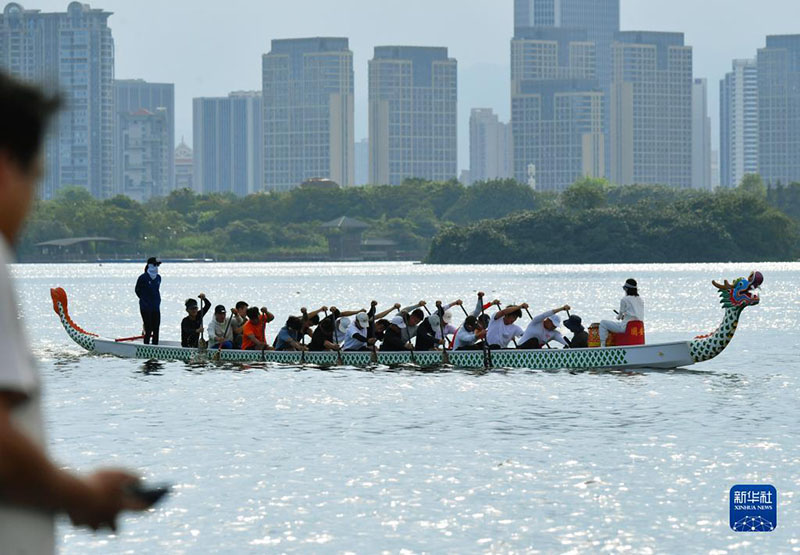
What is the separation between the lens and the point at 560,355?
3086cm

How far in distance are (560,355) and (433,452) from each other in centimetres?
994

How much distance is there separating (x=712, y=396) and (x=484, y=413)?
575 cm

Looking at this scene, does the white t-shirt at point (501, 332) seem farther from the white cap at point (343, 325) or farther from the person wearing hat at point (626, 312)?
the white cap at point (343, 325)

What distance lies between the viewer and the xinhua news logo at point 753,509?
15.3 meters

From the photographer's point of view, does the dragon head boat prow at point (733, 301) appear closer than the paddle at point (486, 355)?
Yes

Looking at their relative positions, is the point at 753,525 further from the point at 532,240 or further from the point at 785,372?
the point at 532,240

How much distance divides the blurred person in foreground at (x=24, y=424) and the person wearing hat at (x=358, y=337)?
2938 centimetres

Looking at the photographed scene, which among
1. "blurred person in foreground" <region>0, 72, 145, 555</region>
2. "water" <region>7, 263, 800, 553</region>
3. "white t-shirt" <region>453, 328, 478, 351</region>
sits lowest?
"water" <region>7, 263, 800, 553</region>

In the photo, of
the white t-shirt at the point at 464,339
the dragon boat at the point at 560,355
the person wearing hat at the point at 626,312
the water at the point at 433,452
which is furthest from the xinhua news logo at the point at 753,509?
the white t-shirt at the point at 464,339

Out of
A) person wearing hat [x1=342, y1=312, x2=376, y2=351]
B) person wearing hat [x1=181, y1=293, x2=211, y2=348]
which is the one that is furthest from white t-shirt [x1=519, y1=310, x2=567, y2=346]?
person wearing hat [x1=181, y1=293, x2=211, y2=348]

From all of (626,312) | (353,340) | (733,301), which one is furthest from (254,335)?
(733,301)

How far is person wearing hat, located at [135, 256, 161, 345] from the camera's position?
3203 cm

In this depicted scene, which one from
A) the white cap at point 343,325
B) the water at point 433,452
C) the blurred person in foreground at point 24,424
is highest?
the blurred person in foreground at point 24,424

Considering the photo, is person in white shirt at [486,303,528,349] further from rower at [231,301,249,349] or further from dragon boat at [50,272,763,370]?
rower at [231,301,249,349]
